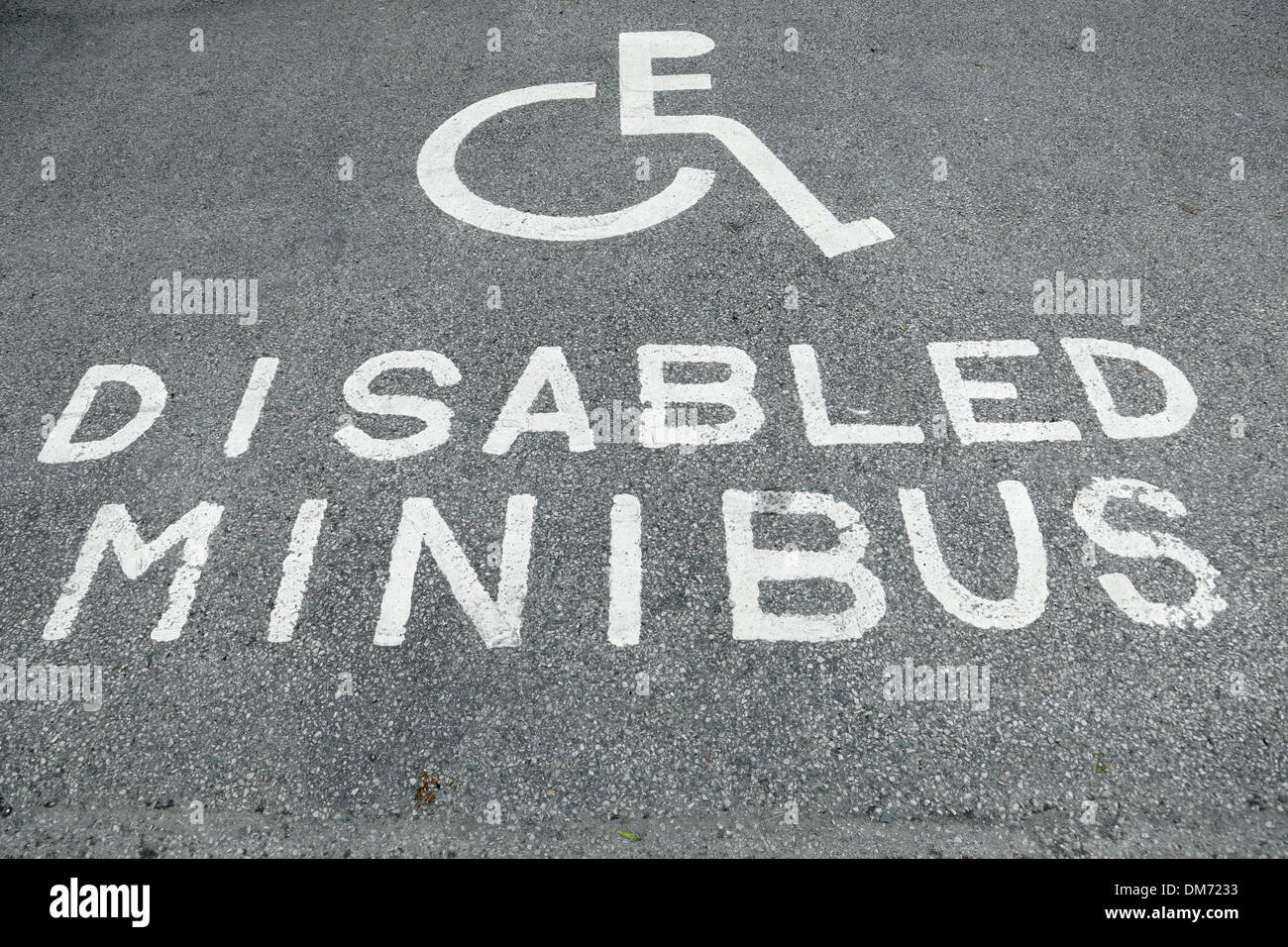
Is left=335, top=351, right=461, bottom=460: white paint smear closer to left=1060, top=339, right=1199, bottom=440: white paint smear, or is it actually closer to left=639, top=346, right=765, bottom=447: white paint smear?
left=639, top=346, right=765, bottom=447: white paint smear

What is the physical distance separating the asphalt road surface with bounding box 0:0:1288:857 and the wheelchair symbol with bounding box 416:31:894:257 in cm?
9

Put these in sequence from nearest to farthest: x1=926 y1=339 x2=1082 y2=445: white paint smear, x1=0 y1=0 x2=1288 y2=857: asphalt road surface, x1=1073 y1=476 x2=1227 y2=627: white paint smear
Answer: x1=0 y1=0 x2=1288 y2=857: asphalt road surface → x1=1073 y1=476 x2=1227 y2=627: white paint smear → x1=926 y1=339 x2=1082 y2=445: white paint smear

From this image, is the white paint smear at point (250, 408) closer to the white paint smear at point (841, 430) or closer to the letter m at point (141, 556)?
the letter m at point (141, 556)

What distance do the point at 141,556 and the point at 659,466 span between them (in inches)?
80.6

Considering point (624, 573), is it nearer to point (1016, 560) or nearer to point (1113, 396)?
point (1016, 560)

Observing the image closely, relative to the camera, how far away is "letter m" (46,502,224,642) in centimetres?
323

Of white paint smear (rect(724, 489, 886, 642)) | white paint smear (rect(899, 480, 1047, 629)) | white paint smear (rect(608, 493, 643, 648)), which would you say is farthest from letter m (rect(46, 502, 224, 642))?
white paint smear (rect(899, 480, 1047, 629))

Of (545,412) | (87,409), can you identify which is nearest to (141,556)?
(87,409)

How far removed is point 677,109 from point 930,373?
2865 millimetres

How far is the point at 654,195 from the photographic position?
5.13 meters

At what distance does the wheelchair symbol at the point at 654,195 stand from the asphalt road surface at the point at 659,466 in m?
0.09

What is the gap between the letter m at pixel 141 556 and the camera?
10.6 ft

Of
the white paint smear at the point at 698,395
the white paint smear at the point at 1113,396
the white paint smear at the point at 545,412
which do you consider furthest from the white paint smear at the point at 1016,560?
the white paint smear at the point at 545,412
